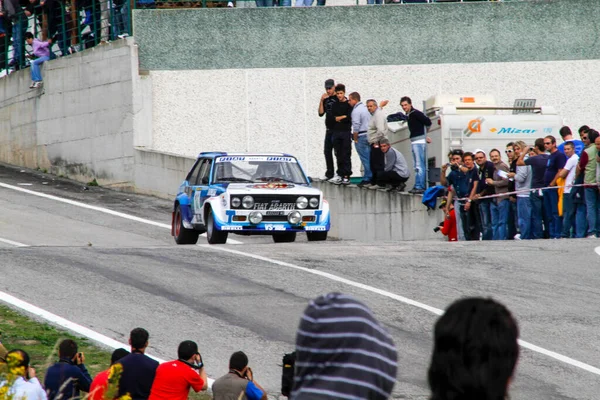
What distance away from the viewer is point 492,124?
22.4 metres

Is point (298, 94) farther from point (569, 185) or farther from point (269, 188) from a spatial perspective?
Result: point (569, 185)

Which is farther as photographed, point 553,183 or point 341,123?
point 341,123

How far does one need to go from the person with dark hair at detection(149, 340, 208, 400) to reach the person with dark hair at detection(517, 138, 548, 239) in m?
11.4

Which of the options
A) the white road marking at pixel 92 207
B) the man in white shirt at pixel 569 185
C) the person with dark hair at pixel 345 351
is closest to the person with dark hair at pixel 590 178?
the man in white shirt at pixel 569 185

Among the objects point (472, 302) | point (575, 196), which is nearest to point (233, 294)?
point (575, 196)

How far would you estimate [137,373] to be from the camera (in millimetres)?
8320

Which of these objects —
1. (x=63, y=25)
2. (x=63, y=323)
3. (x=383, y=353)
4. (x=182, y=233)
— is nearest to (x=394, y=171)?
(x=182, y=233)

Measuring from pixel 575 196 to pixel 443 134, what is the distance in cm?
433

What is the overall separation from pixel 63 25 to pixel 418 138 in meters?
12.7

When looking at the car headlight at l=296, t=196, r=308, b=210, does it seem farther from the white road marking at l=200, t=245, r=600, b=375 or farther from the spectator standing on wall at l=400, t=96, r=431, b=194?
the spectator standing on wall at l=400, t=96, r=431, b=194

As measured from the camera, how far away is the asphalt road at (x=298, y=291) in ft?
38.0

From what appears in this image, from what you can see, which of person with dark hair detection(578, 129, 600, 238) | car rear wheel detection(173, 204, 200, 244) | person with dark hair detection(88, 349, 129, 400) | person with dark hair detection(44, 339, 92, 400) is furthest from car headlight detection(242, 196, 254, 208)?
person with dark hair detection(44, 339, 92, 400)

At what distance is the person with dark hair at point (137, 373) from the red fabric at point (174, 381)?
5cm

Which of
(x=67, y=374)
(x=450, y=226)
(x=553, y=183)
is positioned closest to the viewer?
(x=67, y=374)
